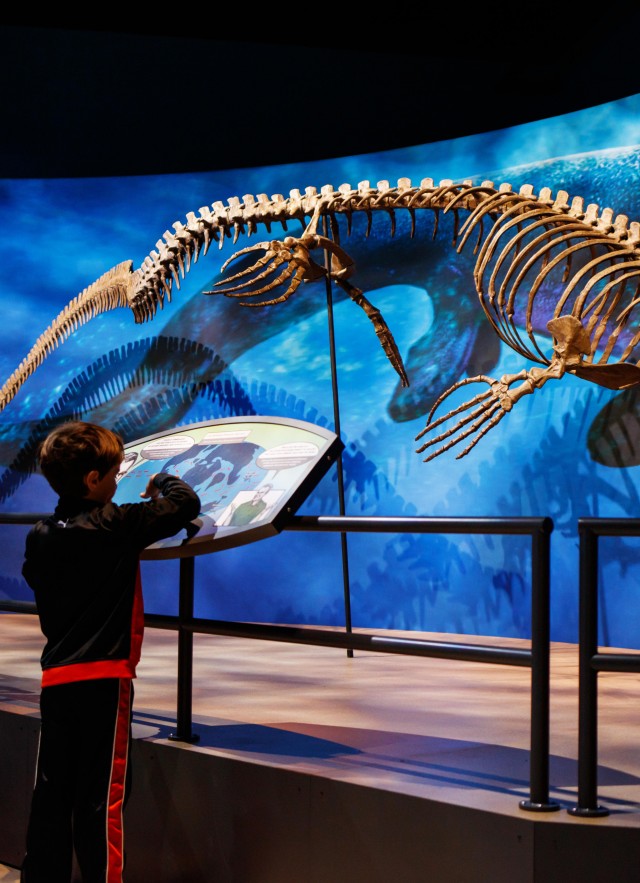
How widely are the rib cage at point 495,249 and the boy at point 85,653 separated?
3.03 metres

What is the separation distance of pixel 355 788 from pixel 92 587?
86 cm

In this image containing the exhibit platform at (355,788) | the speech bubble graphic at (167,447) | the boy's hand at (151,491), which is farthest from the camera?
the speech bubble graphic at (167,447)

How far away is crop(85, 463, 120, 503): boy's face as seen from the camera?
2750mm

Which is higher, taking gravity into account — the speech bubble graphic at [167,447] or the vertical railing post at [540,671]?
the speech bubble graphic at [167,447]

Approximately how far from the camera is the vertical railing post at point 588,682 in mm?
2414

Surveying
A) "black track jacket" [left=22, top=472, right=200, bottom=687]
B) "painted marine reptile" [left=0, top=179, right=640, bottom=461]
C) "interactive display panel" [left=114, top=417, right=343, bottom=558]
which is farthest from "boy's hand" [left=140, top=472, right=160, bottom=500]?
"painted marine reptile" [left=0, top=179, right=640, bottom=461]

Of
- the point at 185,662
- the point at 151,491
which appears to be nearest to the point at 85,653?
the point at 151,491

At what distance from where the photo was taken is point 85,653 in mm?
2643

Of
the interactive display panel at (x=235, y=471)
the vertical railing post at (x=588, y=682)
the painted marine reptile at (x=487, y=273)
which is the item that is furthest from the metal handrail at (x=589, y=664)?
the painted marine reptile at (x=487, y=273)

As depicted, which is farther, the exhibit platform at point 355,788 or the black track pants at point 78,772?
the black track pants at point 78,772

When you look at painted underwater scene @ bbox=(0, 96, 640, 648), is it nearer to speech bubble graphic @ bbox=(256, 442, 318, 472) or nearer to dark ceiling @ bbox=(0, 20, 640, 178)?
dark ceiling @ bbox=(0, 20, 640, 178)

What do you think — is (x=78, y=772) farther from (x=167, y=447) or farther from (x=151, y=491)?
(x=167, y=447)

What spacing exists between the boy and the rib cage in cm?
303

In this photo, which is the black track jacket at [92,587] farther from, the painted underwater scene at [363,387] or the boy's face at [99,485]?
the painted underwater scene at [363,387]
